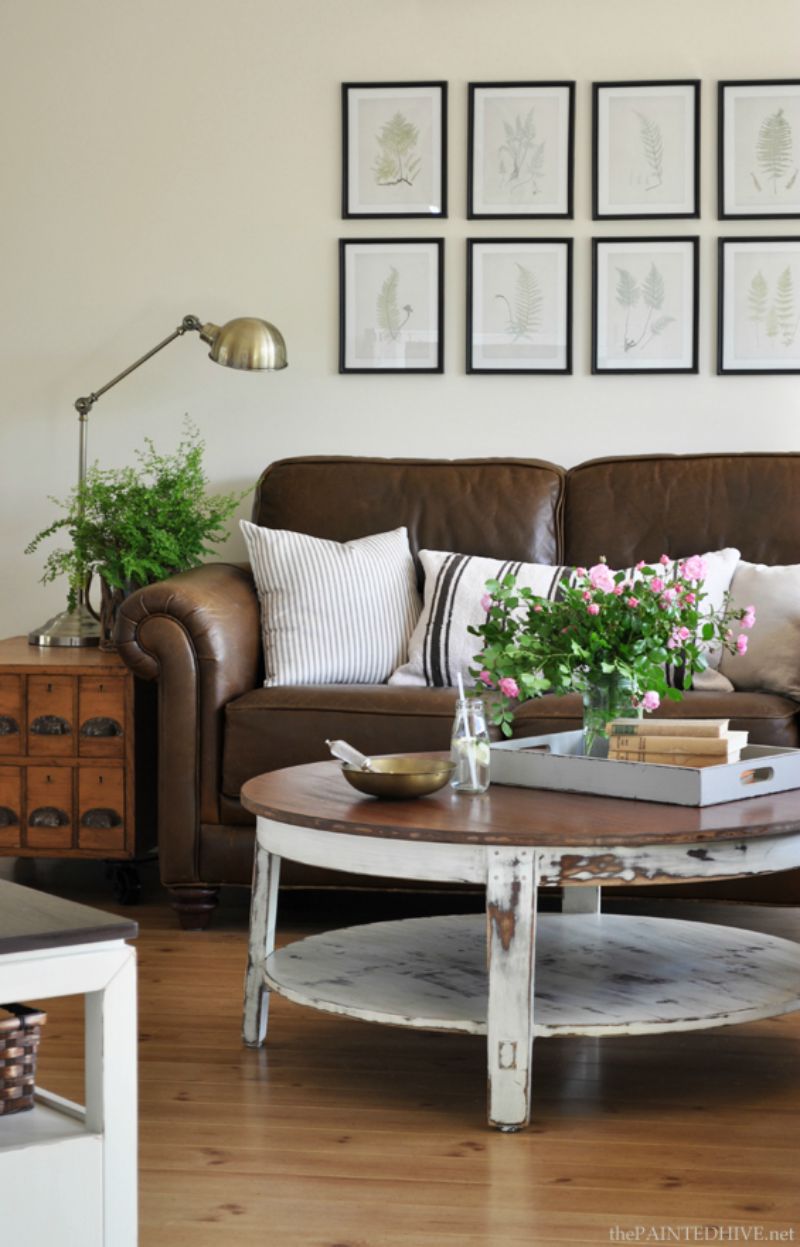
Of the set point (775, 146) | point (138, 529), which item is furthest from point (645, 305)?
point (138, 529)

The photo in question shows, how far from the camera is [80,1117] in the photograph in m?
1.47

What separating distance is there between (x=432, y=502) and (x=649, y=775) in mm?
1667

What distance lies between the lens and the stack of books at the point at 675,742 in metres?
2.31

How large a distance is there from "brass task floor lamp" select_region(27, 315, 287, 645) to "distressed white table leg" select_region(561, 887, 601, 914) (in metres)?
1.52

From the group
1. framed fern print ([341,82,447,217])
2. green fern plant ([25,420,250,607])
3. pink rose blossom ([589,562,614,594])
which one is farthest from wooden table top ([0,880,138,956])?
framed fern print ([341,82,447,217])

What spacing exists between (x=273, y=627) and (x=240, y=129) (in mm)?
1479

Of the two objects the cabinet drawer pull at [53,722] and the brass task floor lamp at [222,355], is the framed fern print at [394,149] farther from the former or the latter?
the cabinet drawer pull at [53,722]

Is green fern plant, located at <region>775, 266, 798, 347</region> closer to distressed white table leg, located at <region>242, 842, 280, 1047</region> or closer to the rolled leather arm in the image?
the rolled leather arm

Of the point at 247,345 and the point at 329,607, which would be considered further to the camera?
the point at 247,345

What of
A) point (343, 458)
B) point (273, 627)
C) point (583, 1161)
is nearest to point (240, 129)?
point (343, 458)

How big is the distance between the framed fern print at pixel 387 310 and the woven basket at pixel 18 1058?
→ 9.28 ft

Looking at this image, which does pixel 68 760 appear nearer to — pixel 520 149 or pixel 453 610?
pixel 453 610

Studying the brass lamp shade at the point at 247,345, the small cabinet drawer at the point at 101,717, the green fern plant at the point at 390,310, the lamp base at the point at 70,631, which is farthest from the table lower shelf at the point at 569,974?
the green fern plant at the point at 390,310

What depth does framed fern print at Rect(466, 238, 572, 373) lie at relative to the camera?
159 inches
